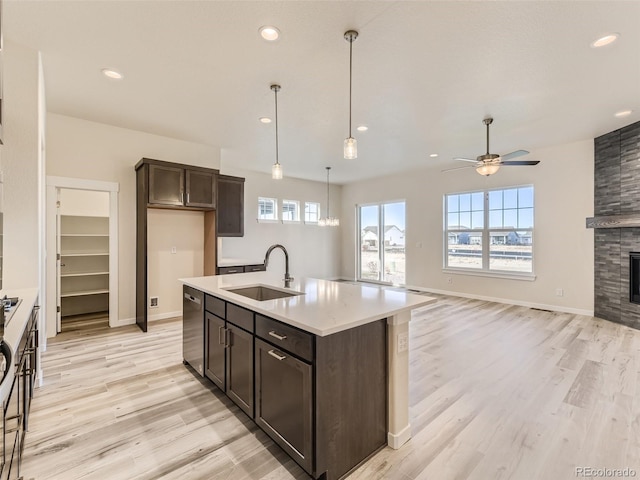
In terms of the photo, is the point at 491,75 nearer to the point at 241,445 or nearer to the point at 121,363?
the point at 241,445

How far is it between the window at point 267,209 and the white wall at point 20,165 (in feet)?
15.9

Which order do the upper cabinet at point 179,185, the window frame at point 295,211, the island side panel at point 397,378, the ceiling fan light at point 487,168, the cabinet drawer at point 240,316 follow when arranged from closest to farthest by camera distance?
the island side panel at point 397,378 < the cabinet drawer at point 240,316 < the ceiling fan light at point 487,168 < the upper cabinet at point 179,185 < the window frame at point 295,211

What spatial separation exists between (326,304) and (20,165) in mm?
2853

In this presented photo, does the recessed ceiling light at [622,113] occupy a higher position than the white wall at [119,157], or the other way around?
the recessed ceiling light at [622,113]

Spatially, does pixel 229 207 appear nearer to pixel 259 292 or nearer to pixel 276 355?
pixel 259 292

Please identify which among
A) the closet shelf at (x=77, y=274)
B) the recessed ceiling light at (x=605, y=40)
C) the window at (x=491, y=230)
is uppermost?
the recessed ceiling light at (x=605, y=40)

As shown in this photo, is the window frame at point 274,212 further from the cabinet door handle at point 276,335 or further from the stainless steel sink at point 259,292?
the cabinet door handle at point 276,335

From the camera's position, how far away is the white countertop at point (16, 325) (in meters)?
1.08

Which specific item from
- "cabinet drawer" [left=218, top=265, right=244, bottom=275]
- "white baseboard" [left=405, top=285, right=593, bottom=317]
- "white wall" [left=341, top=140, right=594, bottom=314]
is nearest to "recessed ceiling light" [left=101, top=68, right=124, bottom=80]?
"cabinet drawer" [left=218, top=265, right=244, bottom=275]

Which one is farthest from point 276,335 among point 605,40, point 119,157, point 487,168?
point 119,157

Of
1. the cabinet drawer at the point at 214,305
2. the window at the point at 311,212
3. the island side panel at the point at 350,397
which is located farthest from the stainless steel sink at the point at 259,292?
the window at the point at 311,212

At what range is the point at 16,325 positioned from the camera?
159cm

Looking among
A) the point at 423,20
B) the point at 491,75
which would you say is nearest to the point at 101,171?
the point at 423,20

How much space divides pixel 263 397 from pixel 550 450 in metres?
1.83
